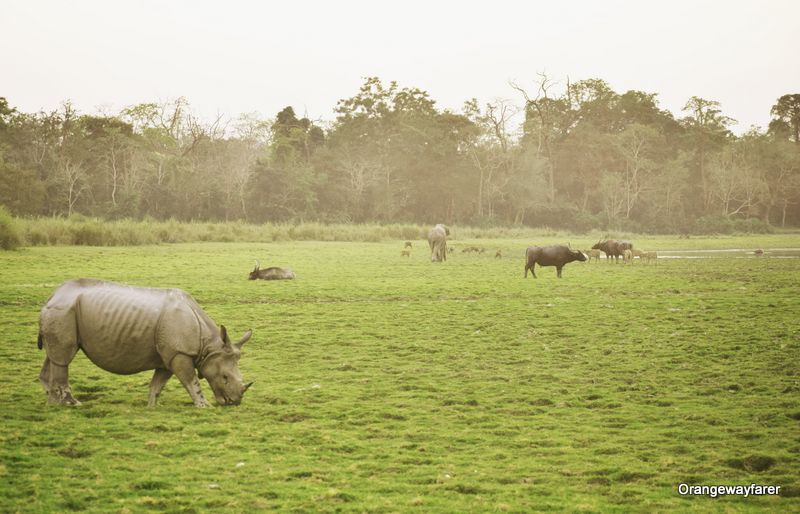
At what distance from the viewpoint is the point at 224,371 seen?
9062mm

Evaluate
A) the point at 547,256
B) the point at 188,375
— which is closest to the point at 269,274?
the point at 547,256

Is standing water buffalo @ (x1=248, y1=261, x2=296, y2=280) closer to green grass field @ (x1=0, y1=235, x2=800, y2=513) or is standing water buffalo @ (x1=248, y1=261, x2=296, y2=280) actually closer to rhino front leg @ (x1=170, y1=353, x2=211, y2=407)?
green grass field @ (x1=0, y1=235, x2=800, y2=513)

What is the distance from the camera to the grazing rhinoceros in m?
8.81

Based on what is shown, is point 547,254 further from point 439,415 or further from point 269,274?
point 439,415

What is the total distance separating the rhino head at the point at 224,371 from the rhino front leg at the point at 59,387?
1.45 metres

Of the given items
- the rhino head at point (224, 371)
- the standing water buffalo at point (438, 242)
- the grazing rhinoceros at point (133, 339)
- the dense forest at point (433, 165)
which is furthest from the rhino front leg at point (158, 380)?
the dense forest at point (433, 165)

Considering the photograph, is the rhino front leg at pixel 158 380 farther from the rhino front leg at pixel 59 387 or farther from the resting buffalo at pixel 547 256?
the resting buffalo at pixel 547 256

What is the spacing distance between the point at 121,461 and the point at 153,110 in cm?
7080

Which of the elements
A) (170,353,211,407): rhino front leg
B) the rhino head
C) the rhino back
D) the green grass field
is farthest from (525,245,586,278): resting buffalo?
the rhino back

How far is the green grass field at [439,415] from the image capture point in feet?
20.8

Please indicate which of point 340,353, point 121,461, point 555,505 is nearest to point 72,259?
point 340,353

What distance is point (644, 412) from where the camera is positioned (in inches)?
356

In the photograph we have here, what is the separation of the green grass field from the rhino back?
1.82ft

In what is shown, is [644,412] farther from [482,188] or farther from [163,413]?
[482,188]
